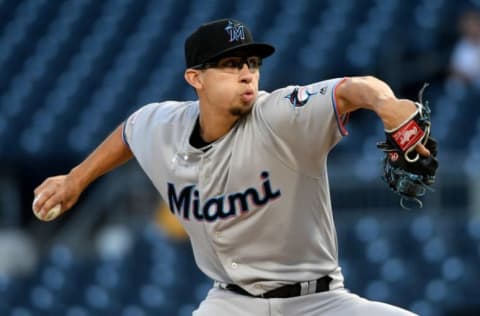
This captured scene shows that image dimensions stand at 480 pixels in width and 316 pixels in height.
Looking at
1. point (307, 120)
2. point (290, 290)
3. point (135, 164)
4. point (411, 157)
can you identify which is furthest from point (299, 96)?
point (135, 164)

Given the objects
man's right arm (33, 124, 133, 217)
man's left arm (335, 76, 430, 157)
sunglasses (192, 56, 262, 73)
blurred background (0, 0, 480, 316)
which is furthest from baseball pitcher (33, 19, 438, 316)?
blurred background (0, 0, 480, 316)

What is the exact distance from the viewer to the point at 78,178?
4020 millimetres

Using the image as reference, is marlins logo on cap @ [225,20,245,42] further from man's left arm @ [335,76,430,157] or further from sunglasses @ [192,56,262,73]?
man's left arm @ [335,76,430,157]

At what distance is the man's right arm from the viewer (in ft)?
12.8

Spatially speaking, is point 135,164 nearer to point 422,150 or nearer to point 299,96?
point 299,96

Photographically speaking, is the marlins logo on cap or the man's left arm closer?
the man's left arm

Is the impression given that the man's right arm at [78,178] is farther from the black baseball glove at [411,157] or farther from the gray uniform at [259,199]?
the black baseball glove at [411,157]

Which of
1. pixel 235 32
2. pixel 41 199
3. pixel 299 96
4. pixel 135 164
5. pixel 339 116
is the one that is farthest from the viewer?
pixel 135 164

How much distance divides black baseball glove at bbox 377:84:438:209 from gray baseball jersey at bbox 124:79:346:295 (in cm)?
29

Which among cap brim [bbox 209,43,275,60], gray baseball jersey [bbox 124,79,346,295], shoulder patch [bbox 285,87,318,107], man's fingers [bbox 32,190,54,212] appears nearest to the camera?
shoulder patch [bbox 285,87,318,107]

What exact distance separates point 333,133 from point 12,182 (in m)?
6.52

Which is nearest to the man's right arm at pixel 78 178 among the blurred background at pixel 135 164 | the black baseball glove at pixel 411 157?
the black baseball glove at pixel 411 157

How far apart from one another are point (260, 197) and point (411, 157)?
0.69 m

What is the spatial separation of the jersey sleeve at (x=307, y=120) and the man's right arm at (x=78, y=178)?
816mm
